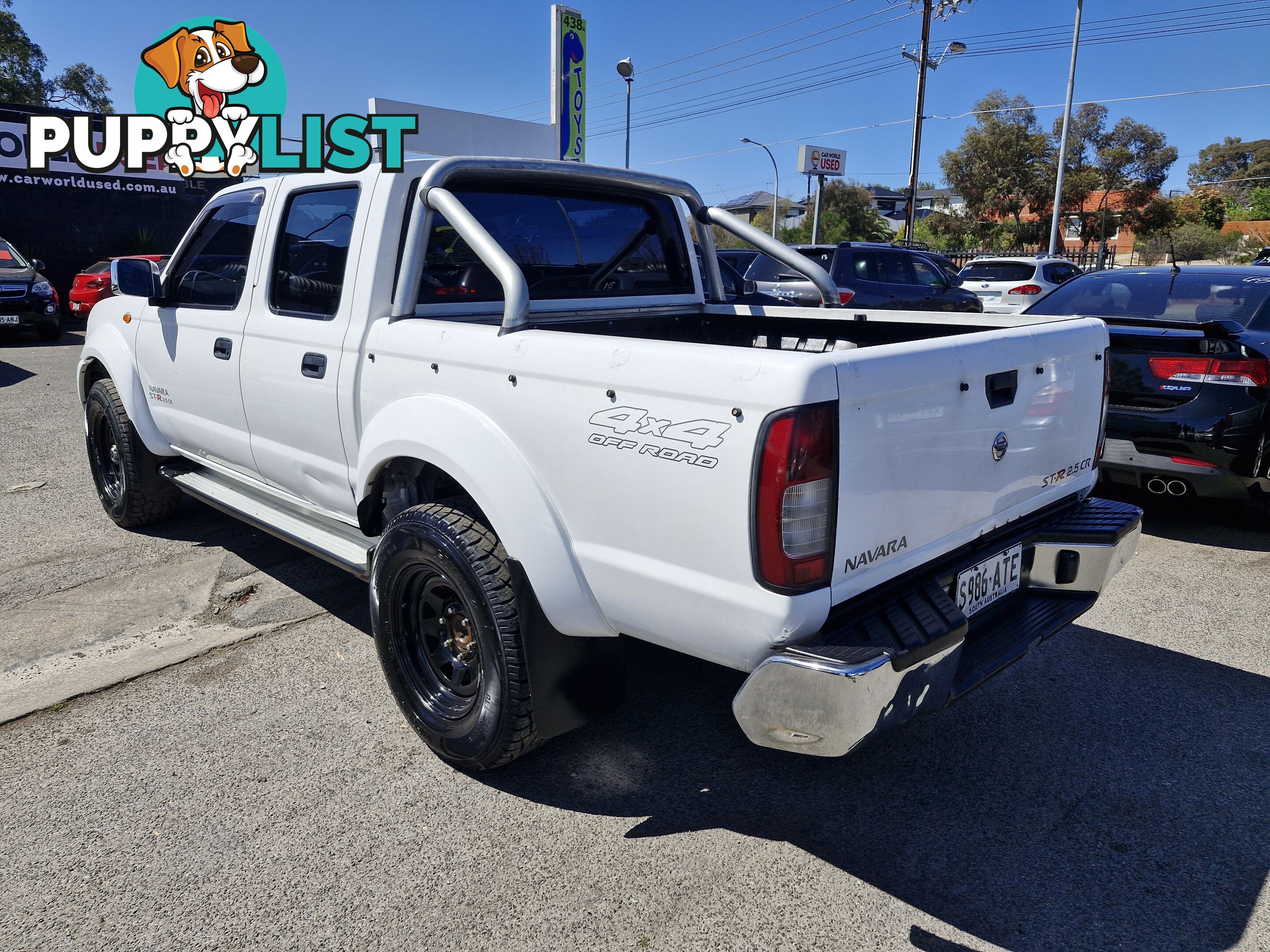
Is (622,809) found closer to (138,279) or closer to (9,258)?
(138,279)

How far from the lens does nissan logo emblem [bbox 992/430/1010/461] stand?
105 inches

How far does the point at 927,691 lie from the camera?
2.38m

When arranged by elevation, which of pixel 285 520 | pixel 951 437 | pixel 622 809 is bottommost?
pixel 622 809

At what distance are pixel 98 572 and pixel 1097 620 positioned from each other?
503cm

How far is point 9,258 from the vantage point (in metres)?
16.3

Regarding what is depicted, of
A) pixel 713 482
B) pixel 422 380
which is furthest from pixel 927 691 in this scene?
pixel 422 380

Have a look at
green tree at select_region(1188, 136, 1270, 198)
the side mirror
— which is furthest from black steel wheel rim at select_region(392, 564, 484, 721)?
green tree at select_region(1188, 136, 1270, 198)

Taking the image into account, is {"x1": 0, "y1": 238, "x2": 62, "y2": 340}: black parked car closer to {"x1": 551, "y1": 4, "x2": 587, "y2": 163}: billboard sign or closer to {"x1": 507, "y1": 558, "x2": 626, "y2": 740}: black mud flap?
{"x1": 551, "y1": 4, "x2": 587, "y2": 163}: billboard sign

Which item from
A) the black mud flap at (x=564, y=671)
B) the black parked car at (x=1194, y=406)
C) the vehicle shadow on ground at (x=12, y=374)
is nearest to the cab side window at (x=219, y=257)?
the black mud flap at (x=564, y=671)

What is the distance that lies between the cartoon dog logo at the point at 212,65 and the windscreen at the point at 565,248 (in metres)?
17.6

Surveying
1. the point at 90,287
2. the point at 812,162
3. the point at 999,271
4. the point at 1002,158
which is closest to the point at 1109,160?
the point at 1002,158

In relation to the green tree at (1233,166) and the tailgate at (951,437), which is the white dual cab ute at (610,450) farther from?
the green tree at (1233,166)

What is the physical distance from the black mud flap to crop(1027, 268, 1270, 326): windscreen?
4.20 meters

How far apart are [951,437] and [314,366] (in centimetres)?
235
